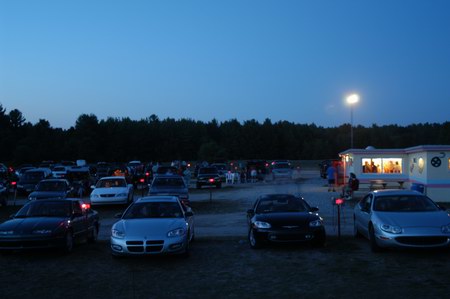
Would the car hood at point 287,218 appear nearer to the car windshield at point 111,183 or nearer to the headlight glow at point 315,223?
the headlight glow at point 315,223

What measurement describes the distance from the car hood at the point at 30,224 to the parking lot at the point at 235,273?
2.10 feet

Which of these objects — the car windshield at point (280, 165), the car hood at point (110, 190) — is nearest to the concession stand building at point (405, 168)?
the car windshield at point (280, 165)

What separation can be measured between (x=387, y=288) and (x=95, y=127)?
93.6 metres

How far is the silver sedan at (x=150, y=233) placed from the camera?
10594 mm

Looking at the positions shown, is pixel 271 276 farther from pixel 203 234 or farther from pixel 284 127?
pixel 284 127

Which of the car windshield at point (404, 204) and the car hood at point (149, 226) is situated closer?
the car hood at point (149, 226)

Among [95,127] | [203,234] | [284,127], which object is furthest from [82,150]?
[203,234]

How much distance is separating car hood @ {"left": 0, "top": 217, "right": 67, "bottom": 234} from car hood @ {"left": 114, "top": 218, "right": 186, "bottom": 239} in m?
1.54

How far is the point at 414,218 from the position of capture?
1138 centimetres

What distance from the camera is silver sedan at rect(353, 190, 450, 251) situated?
10805 mm

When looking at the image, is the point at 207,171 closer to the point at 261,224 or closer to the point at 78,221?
the point at 78,221

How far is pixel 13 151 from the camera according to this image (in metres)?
85.8

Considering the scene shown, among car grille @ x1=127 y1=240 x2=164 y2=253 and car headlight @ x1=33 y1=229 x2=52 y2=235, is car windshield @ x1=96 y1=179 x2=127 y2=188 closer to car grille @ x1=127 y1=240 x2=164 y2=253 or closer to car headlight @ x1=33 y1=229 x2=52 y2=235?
car headlight @ x1=33 y1=229 x2=52 y2=235

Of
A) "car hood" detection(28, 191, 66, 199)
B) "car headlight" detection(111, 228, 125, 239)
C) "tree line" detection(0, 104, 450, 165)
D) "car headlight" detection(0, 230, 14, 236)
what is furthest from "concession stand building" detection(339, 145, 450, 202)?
"tree line" detection(0, 104, 450, 165)
